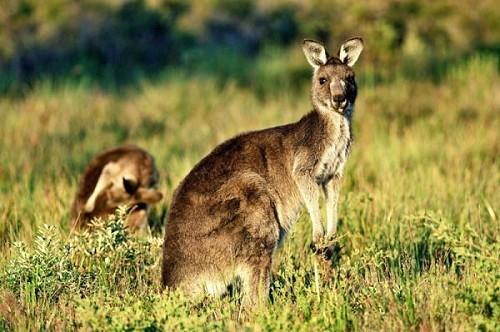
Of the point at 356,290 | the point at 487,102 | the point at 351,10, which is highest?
the point at 351,10

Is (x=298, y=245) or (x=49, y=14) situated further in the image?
(x=49, y=14)

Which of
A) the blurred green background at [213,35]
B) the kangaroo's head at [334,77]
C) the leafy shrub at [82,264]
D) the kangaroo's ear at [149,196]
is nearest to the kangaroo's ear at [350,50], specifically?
the kangaroo's head at [334,77]

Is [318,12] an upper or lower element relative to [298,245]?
upper

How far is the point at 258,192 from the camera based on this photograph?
5238mm

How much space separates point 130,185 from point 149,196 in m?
0.32

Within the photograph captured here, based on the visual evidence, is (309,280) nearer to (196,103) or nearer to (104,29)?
(196,103)

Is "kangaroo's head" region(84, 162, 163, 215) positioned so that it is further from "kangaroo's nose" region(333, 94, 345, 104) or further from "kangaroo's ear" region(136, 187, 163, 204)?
"kangaroo's nose" region(333, 94, 345, 104)

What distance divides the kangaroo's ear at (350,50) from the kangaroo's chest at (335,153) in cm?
42

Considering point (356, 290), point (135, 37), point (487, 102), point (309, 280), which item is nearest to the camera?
point (356, 290)

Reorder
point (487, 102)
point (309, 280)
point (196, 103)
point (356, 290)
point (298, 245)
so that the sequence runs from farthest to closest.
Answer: point (196, 103) → point (487, 102) → point (298, 245) → point (309, 280) → point (356, 290)

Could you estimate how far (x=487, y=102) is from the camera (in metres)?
11.2

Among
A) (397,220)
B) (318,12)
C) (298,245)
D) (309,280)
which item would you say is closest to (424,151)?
(397,220)

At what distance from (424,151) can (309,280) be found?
367 centimetres

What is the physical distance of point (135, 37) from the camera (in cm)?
1628
